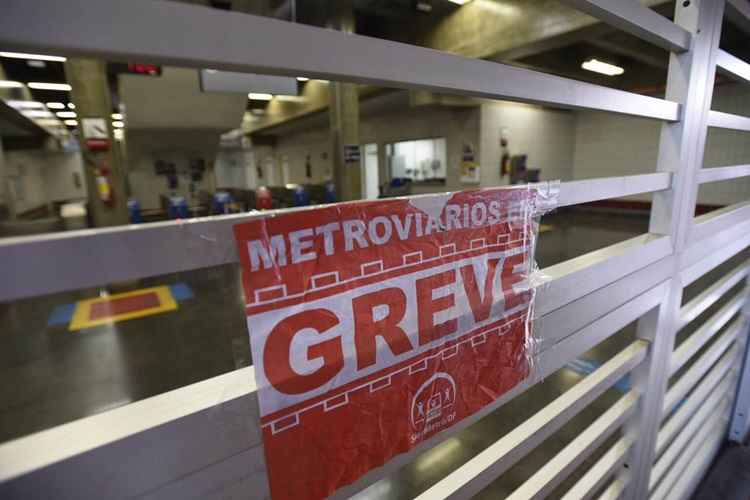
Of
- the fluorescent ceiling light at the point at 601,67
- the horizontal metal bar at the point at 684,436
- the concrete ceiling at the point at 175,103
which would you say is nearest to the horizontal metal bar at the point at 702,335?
the horizontal metal bar at the point at 684,436

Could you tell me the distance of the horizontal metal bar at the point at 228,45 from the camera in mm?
365

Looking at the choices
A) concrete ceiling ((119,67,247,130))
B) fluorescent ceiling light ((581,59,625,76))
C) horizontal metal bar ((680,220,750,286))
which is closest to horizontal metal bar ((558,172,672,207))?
horizontal metal bar ((680,220,750,286))

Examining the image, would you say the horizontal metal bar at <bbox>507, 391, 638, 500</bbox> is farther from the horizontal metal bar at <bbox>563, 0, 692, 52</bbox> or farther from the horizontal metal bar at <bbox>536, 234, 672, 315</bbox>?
the horizontal metal bar at <bbox>563, 0, 692, 52</bbox>

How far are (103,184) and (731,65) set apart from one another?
5.55 meters

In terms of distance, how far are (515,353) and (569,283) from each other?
24cm

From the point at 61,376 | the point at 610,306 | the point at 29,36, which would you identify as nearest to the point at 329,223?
the point at 29,36

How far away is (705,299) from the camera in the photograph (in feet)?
5.49

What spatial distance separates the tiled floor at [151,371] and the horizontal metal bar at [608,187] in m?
1.06

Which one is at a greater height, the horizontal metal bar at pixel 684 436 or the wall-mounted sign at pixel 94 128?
the wall-mounted sign at pixel 94 128

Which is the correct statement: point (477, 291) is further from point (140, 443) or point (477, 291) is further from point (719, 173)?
point (719, 173)

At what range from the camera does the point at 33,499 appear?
0.39m

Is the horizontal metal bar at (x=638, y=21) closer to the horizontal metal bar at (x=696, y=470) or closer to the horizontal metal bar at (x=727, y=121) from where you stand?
the horizontal metal bar at (x=727, y=121)

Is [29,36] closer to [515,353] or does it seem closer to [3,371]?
[515,353]

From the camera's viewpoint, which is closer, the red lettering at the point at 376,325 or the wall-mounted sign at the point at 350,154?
the red lettering at the point at 376,325
